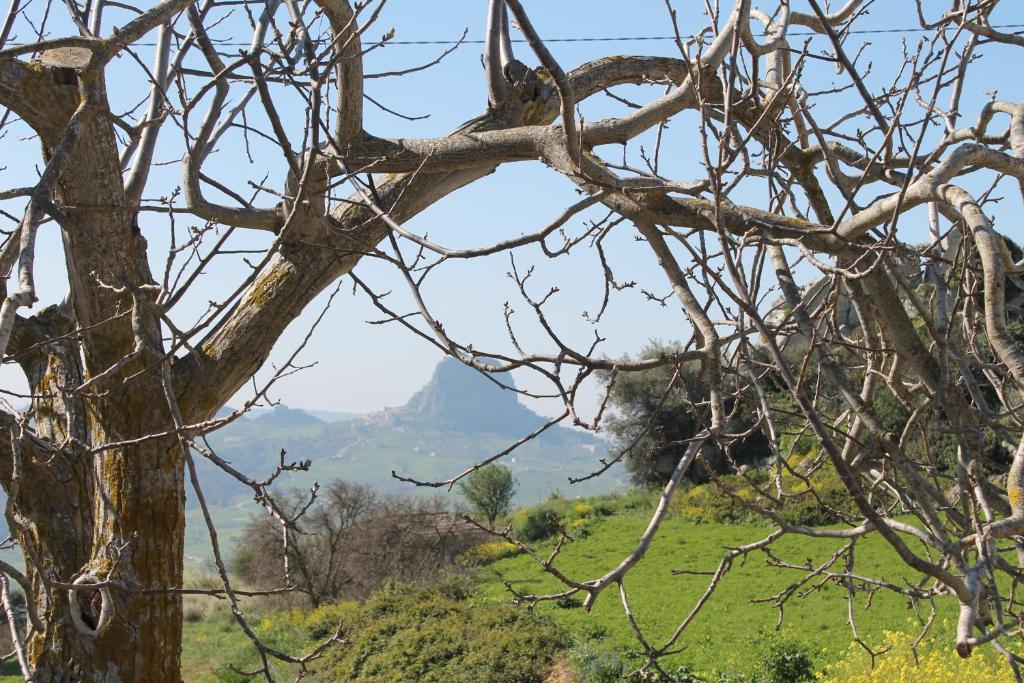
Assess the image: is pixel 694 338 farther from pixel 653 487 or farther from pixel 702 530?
pixel 653 487

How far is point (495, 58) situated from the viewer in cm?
283

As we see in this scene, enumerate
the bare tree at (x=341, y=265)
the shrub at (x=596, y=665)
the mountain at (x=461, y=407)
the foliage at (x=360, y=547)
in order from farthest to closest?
the mountain at (x=461, y=407), the foliage at (x=360, y=547), the shrub at (x=596, y=665), the bare tree at (x=341, y=265)

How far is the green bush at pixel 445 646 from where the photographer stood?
10.3 m

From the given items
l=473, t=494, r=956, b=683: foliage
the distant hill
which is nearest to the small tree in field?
l=473, t=494, r=956, b=683: foliage

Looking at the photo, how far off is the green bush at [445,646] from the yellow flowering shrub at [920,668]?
3.26 metres

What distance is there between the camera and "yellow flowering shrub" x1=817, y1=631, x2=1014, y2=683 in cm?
644

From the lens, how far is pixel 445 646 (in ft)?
36.0

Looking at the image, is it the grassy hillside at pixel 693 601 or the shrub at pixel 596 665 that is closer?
the shrub at pixel 596 665

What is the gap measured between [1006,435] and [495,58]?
1.82m

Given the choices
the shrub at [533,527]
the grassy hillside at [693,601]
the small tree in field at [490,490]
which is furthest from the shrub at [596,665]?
the small tree in field at [490,490]

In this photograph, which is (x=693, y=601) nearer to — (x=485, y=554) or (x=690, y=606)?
(x=690, y=606)

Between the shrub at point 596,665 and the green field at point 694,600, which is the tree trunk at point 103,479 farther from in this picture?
the shrub at point 596,665

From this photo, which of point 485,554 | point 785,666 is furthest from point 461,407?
point 785,666

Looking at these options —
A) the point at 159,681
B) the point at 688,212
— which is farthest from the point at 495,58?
the point at 159,681
